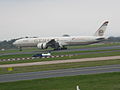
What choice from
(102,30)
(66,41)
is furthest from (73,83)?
(102,30)

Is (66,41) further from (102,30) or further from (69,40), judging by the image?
(102,30)

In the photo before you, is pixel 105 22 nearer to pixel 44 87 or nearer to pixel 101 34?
pixel 101 34

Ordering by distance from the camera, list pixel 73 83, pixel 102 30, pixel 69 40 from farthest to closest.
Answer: pixel 102 30 < pixel 69 40 < pixel 73 83

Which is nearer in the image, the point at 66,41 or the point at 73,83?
the point at 73,83

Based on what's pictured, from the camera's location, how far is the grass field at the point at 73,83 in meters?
20.9

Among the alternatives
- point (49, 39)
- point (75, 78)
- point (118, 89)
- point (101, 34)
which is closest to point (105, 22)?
point (101, 34)

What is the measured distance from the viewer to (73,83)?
22734mm

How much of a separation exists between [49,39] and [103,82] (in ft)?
221

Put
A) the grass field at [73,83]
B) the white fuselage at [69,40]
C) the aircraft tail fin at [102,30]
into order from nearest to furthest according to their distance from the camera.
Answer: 1. the grass field at [73,83]
2. the white fuselage at [69,40]
3. the aircraft tail fin at [102,30]

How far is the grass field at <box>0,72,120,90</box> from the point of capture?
20.9m

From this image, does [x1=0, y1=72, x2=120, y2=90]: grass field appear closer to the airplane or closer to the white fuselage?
the airplane

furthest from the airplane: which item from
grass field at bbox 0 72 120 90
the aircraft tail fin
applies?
grass field at bbox 0 72 120 90

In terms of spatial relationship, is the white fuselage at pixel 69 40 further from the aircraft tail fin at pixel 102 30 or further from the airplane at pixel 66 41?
the aircraft tail fin at pixel 102 30

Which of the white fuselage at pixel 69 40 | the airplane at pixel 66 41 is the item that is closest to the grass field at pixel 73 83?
the airplane at pixel 66 41
